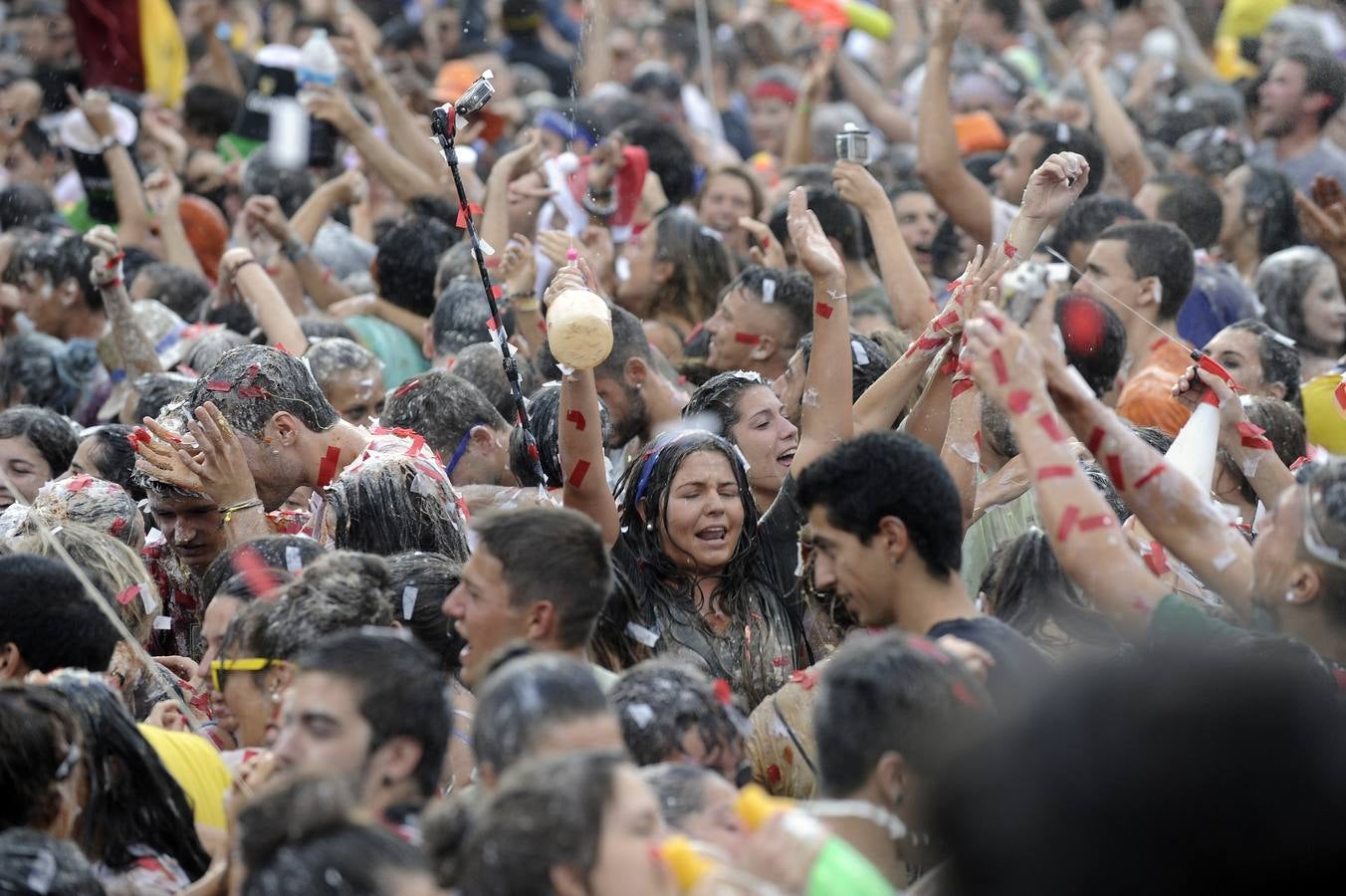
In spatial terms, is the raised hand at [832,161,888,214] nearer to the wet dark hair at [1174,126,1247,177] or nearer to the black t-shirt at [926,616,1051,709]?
the black t-shirt at [926,616,1051,709]

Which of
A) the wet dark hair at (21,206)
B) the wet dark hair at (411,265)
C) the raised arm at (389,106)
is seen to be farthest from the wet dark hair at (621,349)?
the wet dark hair at (21,206)

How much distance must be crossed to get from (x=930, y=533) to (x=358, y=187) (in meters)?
6.02

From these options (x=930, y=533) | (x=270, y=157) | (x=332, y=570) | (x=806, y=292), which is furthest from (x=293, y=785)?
(x=270, y=157)

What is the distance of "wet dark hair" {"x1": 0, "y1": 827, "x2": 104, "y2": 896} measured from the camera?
314 centimetres

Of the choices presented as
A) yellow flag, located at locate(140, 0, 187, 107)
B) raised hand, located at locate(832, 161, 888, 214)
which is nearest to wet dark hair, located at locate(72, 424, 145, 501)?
raised hand, located at locate(832, 161, 888, 214)

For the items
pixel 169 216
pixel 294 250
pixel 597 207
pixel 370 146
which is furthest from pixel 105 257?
pixel 597 207

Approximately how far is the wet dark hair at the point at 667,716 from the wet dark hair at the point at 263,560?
4.11 feet

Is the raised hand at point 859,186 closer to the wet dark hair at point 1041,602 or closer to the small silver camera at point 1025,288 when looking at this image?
the wet dark hair at point 1041,602

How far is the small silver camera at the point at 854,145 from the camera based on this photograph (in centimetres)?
664

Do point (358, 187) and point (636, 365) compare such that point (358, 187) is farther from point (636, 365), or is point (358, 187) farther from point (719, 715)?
point (719, 715)

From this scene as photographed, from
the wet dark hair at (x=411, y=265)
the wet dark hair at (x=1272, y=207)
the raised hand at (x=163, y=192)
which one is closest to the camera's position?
the wet dark hair at (x=411, y=265)

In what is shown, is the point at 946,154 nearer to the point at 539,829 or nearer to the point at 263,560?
the point at 263,560

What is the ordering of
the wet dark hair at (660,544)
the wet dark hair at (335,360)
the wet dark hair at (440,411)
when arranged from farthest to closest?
1. the wet dark hair at (335,360)
2. the wet dark hair at (440,411)
3. the wet dark hair at (660,544)

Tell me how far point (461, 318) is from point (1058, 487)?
3935mm
